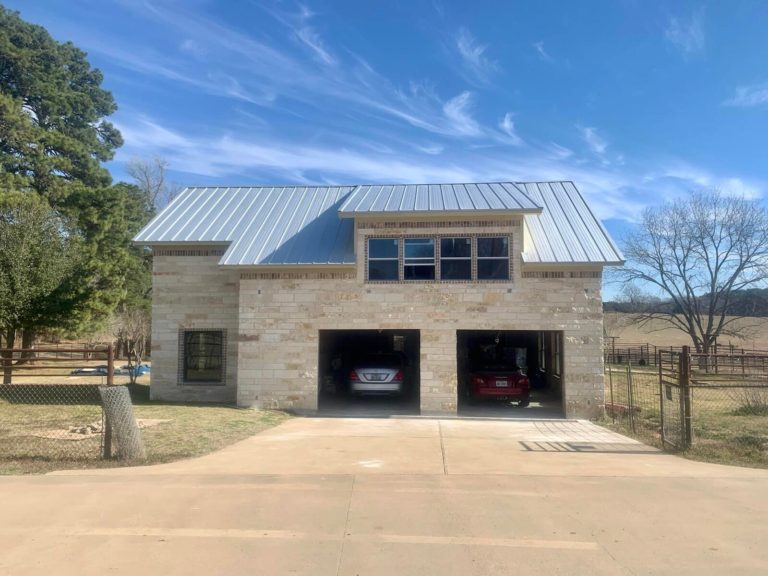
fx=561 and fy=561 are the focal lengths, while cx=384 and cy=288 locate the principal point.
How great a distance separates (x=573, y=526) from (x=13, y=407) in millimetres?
14046

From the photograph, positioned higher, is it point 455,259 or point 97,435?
point 455,259

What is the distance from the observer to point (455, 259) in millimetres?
15219

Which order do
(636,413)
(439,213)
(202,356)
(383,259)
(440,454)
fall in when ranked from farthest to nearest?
(202,356), (383,259), (439,213), (636,413), (440,454)

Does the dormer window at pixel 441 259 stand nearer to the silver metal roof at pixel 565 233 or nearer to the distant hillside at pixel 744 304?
the silver metal roof at pixel 565 233

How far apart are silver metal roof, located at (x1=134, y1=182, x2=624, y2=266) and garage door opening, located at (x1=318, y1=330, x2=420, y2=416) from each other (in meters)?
3.28

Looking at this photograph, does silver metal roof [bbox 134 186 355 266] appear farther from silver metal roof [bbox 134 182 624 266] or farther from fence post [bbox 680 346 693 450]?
fence post [bbox 680 346 693 450]

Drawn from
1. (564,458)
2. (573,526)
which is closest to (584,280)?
(564,458)

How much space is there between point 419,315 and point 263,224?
5.99 metres

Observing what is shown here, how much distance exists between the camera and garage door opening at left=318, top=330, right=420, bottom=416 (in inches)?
628


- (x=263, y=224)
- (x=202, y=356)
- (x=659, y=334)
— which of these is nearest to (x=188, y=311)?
(x=202, y=356)

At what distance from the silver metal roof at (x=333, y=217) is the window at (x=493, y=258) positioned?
2.08 feet

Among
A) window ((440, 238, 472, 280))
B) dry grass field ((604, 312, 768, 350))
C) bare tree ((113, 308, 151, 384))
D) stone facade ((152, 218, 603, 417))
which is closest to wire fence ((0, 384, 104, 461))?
stone facade ((152, 218, 603, 417))

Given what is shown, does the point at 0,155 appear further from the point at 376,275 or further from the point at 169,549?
the point at 169,549

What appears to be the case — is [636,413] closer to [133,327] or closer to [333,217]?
[333,217]
